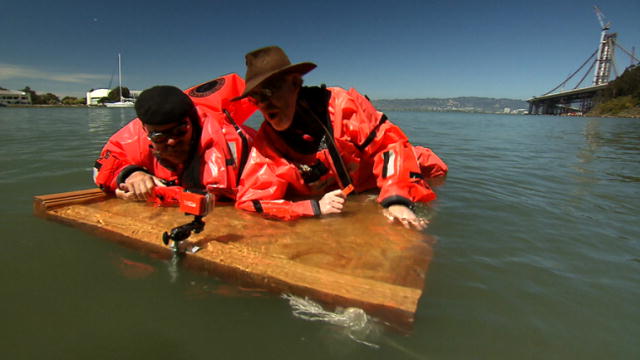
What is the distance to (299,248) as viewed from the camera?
82.1 inches

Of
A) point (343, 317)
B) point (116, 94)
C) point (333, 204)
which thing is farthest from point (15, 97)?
point (343, 317)

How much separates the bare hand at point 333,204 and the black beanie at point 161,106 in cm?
148

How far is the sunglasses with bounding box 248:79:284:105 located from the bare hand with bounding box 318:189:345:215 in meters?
0.99

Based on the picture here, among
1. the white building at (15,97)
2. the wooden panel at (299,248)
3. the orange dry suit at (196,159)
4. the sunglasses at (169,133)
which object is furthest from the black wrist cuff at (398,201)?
the white building at (15,97)

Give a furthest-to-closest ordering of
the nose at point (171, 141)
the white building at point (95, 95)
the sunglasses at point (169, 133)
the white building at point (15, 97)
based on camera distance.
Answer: the white building at point (95, 95) → the white building at point (15, 97) → the nose at point (171, 141) → the sunglasses at point (169, 133)

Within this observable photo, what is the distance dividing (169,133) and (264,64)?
112 cm

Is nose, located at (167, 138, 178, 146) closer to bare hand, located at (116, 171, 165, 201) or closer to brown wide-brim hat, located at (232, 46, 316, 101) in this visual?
bare hand, located at (116, 171, 165, 201)

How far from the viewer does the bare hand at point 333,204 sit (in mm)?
2684

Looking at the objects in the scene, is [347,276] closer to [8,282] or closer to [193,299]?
[193,299]

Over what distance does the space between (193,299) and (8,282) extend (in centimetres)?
113

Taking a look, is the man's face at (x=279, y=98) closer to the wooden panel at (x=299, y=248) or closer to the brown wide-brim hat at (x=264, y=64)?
the brown wide-brim hat at (x=264, y=64)

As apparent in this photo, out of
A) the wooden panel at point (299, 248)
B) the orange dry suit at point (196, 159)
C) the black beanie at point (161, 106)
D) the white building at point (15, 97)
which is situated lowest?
the wooden panel at point (299, 248)

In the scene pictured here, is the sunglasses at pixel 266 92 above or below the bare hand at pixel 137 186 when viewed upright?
above

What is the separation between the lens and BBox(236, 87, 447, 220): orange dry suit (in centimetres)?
269
